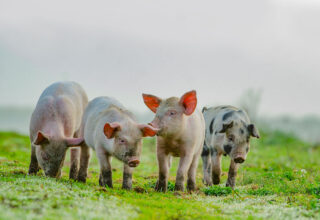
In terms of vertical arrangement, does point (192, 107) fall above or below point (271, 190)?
above

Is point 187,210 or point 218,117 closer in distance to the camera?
point 187,210

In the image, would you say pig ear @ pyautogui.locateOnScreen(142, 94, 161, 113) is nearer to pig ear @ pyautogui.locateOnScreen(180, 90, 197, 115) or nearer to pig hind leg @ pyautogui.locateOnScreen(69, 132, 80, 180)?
pig ear @ pyautogui.locateOnScreen(180, 90, 197, 115)

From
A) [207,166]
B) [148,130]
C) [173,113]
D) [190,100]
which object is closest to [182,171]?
[173,113]

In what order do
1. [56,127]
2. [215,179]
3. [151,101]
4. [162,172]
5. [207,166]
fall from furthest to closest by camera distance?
[207,166], [215,179], [151,101], [56,127], [162,172]

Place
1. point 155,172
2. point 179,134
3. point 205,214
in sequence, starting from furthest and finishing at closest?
point 155,172 < point 179,134 < point 205,214

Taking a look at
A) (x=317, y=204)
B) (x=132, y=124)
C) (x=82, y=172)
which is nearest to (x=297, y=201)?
(x=317, y=204)

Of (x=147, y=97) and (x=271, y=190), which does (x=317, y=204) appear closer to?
(x=271, y=190)

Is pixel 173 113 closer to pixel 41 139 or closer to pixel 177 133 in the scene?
pixel 177 133

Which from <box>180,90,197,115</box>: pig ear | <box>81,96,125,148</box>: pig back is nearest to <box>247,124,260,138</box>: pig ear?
<box>180,90,197,115</box>: pig ear

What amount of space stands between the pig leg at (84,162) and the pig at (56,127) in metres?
0.46

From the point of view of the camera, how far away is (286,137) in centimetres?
2970

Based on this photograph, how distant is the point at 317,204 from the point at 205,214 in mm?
2445

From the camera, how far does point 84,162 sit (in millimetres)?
10852

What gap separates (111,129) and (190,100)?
2.19 metres
